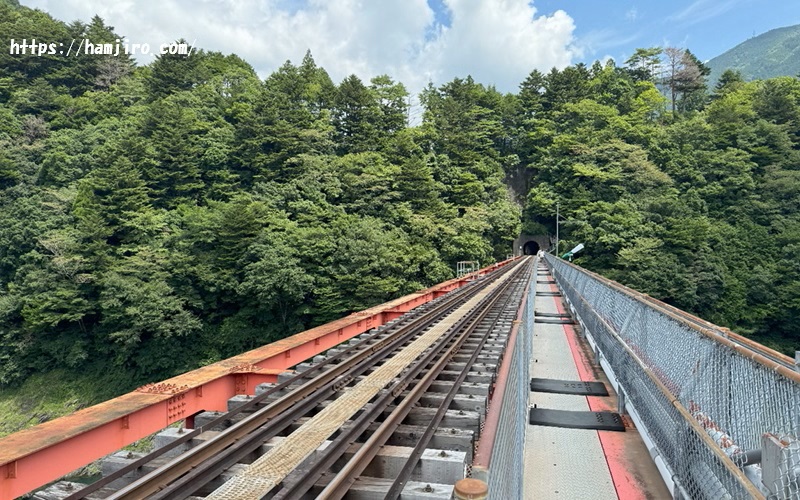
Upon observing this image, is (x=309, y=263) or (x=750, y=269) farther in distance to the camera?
(x=750, y=269)

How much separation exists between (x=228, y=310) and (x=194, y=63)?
48.5m

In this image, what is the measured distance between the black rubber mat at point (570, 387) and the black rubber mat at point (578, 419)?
76 cm

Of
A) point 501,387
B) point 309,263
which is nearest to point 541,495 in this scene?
point 501,387

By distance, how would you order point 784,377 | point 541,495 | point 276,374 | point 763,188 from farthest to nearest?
point 763,188 → point 276,374 → point 541,495 → point 784,377

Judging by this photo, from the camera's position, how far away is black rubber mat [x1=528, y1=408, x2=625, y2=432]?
17.3 feet

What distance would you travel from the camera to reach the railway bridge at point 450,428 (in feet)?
8.32

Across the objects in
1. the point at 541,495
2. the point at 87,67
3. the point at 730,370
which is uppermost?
the point at 87,67

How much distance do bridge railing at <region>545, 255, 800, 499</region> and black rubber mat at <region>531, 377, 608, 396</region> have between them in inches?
39.7

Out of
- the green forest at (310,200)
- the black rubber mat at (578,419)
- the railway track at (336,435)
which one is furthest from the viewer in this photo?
the green forest at (310,200)

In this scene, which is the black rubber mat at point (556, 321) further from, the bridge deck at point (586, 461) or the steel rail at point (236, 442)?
Answer: the steel rail at point (236, 442)

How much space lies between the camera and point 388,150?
4769cm

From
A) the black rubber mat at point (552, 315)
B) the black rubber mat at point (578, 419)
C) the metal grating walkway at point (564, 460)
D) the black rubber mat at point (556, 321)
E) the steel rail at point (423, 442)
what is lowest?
the metal grating walkway at point (564, 460)

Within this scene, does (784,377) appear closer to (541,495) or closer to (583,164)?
(541,495)

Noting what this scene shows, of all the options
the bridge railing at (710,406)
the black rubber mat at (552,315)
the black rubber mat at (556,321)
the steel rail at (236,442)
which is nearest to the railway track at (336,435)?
the steel rail at (236,442)
